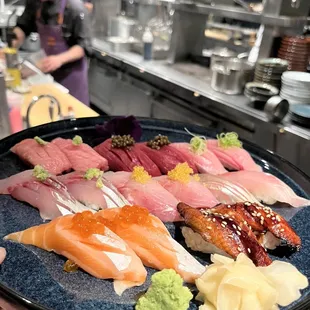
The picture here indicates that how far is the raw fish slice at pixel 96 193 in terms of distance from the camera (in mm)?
1588

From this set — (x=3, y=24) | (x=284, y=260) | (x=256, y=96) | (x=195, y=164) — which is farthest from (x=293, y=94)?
(x=3, y=24)

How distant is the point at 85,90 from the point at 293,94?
2.04 meters

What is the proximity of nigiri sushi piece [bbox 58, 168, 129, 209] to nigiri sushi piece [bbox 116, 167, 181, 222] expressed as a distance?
50 mm

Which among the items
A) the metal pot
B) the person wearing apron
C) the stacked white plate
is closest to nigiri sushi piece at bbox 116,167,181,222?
the stacked white plate

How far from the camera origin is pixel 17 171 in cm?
181

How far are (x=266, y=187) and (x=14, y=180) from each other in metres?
1.02

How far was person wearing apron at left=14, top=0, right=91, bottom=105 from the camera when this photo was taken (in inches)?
144

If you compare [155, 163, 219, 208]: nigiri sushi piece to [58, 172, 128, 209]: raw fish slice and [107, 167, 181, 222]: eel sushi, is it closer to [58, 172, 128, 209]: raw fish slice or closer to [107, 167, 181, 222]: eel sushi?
[107, 167, 181, 222]: eel sushi

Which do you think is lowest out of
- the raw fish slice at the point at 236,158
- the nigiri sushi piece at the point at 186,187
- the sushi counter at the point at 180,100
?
the sushi counter at the point at 180,100

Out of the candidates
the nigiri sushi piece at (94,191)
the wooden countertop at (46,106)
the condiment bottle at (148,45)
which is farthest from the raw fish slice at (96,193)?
the condiment bottle at (148,45)

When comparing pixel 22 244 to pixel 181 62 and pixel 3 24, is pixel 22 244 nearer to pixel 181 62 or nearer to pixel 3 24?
pixel 181 62

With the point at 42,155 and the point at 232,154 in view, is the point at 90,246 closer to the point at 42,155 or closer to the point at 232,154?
the point at 42,155

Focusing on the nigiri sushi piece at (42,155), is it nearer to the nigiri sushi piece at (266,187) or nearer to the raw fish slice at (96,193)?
the raw fish slice at (96,193)

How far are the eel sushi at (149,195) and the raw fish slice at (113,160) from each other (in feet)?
0.44
